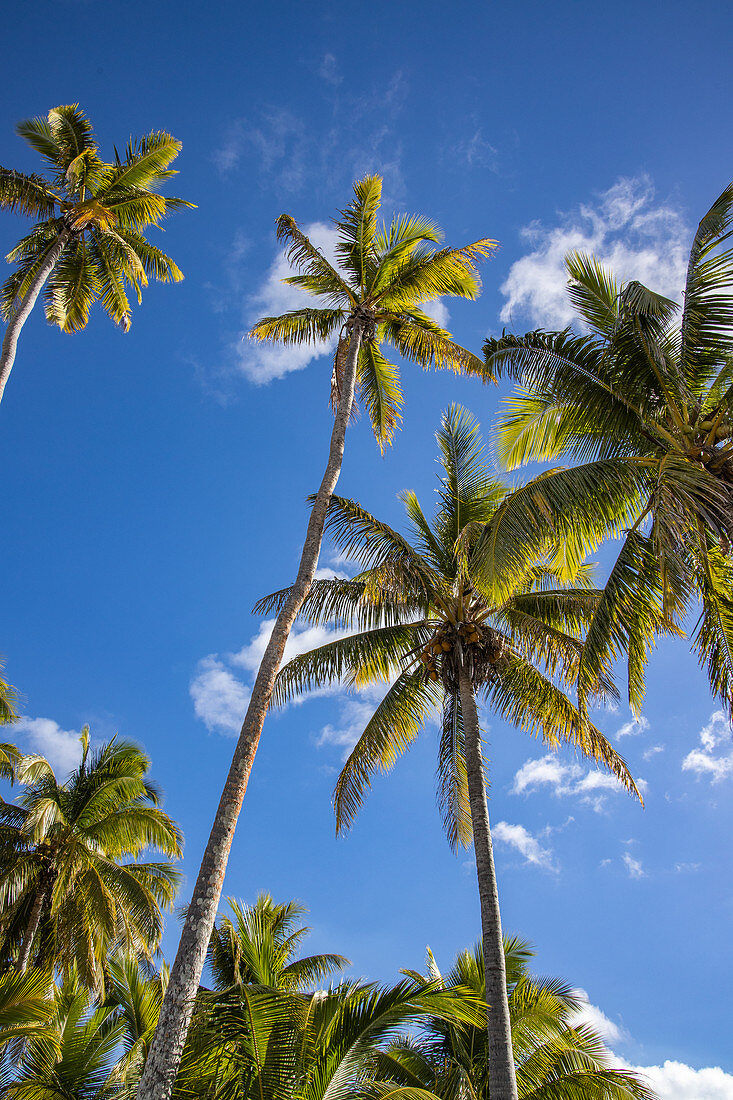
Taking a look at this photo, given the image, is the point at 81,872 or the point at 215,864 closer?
the point at 215,864

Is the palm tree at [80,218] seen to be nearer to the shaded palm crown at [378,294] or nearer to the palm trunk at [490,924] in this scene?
the shaded palm crown at [378,294]

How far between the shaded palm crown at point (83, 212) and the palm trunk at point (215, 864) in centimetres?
778

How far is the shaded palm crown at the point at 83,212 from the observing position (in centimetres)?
1415

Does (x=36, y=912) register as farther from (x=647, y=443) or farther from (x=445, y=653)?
(x=647, y=443)

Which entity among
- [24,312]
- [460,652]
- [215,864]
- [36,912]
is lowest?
[215,864]

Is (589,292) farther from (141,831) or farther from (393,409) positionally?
(141,831)

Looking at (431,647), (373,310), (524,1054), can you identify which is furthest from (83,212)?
(524,1054)

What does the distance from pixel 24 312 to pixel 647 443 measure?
11.0 metres

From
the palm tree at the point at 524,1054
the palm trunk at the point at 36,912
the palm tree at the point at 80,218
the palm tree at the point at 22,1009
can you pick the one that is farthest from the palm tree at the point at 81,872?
the palm tree at the point at 80,218

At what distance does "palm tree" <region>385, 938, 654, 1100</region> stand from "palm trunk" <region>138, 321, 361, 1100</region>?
2.83 meters

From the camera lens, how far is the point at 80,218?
14.0 m

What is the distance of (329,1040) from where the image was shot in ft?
22.0

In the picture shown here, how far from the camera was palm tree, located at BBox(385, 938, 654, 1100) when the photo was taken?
31.2ft

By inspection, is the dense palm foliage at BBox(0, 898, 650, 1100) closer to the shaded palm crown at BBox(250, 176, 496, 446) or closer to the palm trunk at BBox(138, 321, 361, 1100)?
the palm trunk at BBox(138, 321, 361, 1100)
